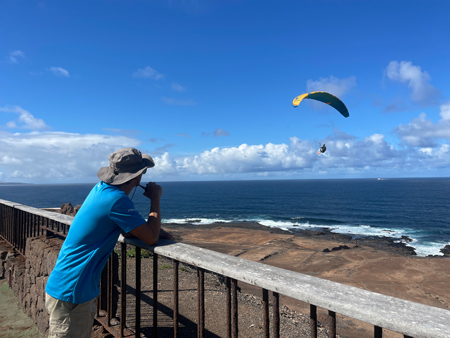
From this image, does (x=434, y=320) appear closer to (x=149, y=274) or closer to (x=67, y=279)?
(x=67, y=279)

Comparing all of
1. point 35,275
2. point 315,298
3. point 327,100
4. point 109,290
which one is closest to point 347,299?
point 315,298

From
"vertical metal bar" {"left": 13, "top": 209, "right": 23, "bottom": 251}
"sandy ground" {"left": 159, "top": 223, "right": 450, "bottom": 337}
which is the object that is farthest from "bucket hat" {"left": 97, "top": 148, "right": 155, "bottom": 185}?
"sandy ground" {"left": 159, "top": 223, "right": 450, "bottom": 337}

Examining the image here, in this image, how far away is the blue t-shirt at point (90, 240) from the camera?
1.99 metres

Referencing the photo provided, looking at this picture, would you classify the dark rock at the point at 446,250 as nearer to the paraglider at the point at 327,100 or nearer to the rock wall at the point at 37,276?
the paraglider at the point at 327,100

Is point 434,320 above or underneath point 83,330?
above

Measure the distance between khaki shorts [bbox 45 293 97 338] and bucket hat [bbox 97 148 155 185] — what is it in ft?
3.06

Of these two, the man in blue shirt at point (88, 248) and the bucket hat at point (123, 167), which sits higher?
the bucket hat at point (123, 167)

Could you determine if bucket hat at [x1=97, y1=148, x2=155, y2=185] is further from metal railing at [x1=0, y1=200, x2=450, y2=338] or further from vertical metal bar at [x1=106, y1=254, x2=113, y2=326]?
vertical metal bar at [x1=106, y1=254, x2=113, y2=326]

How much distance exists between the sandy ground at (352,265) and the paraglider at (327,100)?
9414 millimetres

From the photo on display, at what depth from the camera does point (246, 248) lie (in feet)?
78.4

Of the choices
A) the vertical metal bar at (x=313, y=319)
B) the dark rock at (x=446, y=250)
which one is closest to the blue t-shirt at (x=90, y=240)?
the vertical metal bar at (x=313, y=319)

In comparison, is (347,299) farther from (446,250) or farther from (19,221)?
(446,250)

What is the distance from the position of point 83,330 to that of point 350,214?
5456 cm

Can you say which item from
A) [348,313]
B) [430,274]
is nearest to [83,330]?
[348,313]
